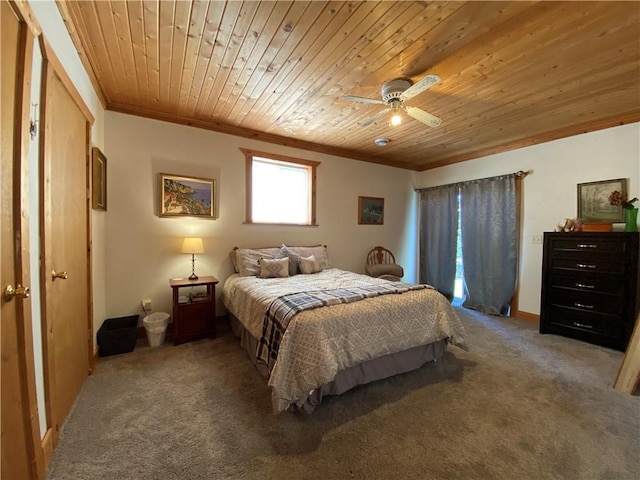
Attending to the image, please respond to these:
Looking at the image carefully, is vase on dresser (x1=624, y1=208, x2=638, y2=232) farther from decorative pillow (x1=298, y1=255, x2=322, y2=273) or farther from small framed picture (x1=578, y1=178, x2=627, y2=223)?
decorative pillow (x1=298, y1=255, x2=322, y2=273)

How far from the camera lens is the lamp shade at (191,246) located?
300 cm

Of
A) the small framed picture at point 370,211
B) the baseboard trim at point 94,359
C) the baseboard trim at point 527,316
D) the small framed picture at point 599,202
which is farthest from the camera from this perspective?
the small framed picture at point 370,211

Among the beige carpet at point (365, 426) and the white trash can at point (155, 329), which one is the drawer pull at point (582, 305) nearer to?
the beige carpet at point (365, 426)

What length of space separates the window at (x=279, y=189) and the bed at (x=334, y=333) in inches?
54.4

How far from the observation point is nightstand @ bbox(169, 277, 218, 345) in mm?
2852

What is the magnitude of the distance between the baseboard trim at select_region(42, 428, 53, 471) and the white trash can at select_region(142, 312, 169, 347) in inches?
55.4

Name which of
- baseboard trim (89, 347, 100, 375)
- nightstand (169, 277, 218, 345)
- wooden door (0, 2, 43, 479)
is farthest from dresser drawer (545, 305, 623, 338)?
baseboard trim (89, 347, 100, 375)

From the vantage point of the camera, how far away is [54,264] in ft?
5.14

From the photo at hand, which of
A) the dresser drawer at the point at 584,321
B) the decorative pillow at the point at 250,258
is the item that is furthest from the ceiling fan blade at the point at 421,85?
→ the dresser drawer at the point at 584,321

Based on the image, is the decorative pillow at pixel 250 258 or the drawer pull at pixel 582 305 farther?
the decorative pillow at pixel 250 258

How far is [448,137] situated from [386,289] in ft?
8.52

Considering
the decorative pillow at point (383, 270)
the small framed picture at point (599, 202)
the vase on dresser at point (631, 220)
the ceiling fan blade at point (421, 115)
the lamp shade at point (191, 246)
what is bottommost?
the decorative pillow at point (383, 270)

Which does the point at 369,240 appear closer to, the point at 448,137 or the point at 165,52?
the point at 448,137

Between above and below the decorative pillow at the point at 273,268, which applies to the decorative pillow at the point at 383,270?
below
